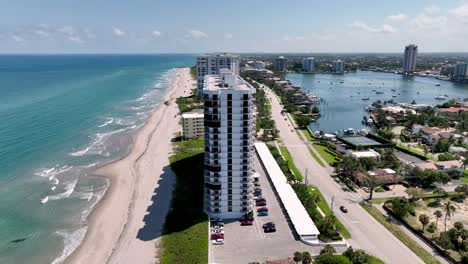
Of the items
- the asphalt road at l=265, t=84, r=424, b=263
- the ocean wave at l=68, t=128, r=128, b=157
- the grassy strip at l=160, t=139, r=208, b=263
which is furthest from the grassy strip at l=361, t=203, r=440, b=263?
the ocean wave at l=68, t=128, r=128, b=157

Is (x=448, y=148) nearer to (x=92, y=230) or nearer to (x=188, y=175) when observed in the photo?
(x=188, y=175)

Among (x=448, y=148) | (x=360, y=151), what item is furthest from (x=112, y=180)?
(x=448, y=148)

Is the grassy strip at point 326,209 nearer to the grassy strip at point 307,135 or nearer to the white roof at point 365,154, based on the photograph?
the white roof at point 365,154

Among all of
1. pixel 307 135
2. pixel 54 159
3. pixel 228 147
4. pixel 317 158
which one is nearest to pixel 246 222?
pixel 228 147

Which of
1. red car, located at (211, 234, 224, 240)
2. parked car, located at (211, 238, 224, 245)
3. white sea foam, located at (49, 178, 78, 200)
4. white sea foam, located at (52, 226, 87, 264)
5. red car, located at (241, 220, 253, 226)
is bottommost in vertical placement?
white sea foam, located at (52, 226, 87, 264)

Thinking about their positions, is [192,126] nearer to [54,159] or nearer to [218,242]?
[54,159]

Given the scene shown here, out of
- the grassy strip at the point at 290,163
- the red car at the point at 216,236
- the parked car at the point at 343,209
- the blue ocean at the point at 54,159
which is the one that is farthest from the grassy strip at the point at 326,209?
the blue ocean at the point at 54,159

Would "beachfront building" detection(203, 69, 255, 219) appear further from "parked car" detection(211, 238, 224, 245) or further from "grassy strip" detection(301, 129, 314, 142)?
"grassy strip" detection(301, 129, 314, 142)
